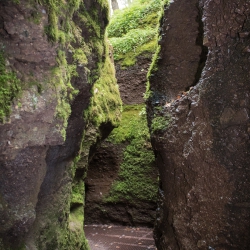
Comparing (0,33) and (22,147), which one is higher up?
(0,33)

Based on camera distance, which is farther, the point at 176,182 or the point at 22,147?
the point at 176,182

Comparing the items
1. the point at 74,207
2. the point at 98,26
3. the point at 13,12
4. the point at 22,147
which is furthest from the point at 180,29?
the point at 74,207

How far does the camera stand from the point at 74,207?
5.07m

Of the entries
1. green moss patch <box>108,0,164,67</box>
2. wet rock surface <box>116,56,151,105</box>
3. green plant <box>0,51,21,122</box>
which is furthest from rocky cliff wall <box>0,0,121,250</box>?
green moss patch <box>108,0,164,67</box>

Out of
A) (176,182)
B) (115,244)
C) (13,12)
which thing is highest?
(13,12)

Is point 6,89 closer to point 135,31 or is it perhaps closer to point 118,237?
point 118,237

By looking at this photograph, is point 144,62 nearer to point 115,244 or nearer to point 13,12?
point 115,244

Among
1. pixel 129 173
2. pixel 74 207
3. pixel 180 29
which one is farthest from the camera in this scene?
pixel 129 173

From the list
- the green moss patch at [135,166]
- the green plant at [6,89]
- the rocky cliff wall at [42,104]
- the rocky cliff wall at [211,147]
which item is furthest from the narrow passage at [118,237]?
the green plant at [6,89]

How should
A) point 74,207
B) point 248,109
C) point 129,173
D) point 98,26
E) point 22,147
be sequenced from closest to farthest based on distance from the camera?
1. point 22,147
2. point 248,109
3. point 98,26
4. point 74,207
5. point 129,173

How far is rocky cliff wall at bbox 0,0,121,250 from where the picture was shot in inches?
99.3

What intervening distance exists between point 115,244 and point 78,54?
3.85m

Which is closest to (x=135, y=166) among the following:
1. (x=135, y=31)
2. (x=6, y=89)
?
(x=135, y=31)

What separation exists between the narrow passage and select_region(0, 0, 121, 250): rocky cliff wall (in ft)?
5.33
